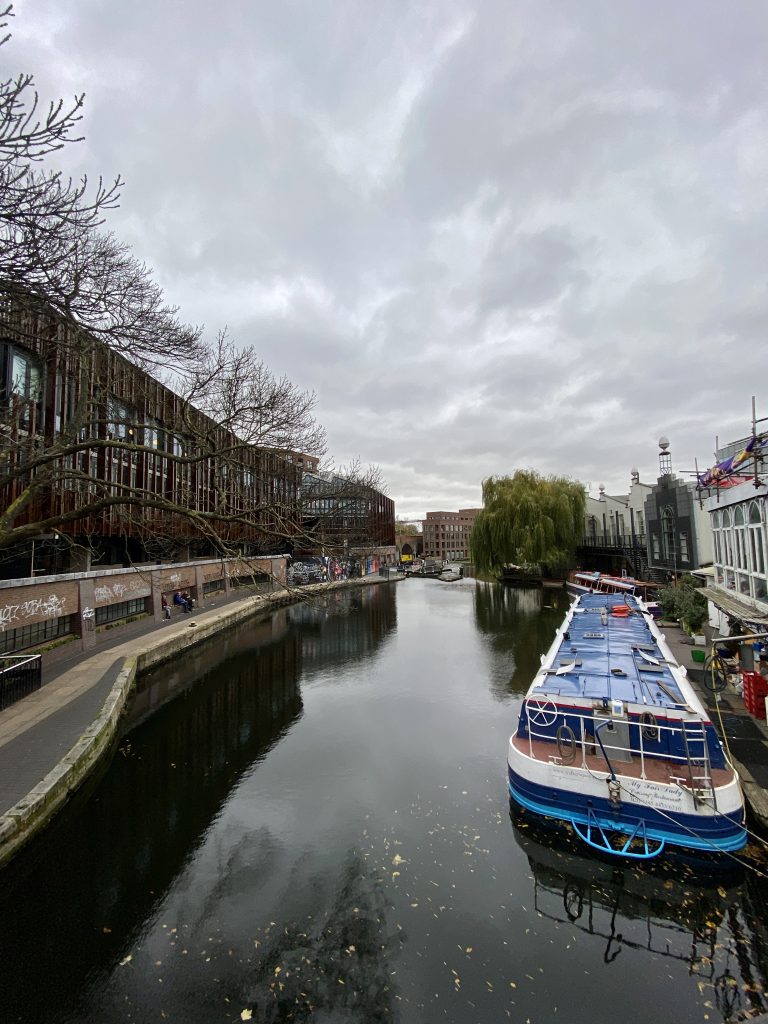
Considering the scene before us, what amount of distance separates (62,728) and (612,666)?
11761 mm

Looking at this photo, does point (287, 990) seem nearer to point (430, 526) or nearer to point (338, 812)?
point (338, 812)

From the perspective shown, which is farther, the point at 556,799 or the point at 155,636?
the point at 155,636

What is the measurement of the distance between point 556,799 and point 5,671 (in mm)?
11743

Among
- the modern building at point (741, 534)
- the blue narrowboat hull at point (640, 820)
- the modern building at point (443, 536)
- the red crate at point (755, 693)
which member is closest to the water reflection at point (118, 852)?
the blue narrowboat hull at point (640, 820)

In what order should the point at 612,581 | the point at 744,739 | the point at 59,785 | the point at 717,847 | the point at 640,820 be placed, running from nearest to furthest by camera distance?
the point at 717,847 → the point at 640,820 → the point at 59,785 → the point at 744,739 → the point at 612,581

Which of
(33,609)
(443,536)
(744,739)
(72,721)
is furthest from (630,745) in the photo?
(443,536)

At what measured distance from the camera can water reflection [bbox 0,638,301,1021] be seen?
555 centimetres

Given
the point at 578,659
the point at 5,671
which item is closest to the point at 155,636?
the point at 5,671

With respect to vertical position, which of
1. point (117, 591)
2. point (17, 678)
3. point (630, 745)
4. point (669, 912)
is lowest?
point (669, 912)

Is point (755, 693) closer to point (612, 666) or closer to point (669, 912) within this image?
point (612, 666)

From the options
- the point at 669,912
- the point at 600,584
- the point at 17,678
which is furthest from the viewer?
the point at 600,584

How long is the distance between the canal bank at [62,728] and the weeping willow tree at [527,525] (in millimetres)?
28553

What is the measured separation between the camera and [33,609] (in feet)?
48.9

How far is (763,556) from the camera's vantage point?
1127 centimetres
